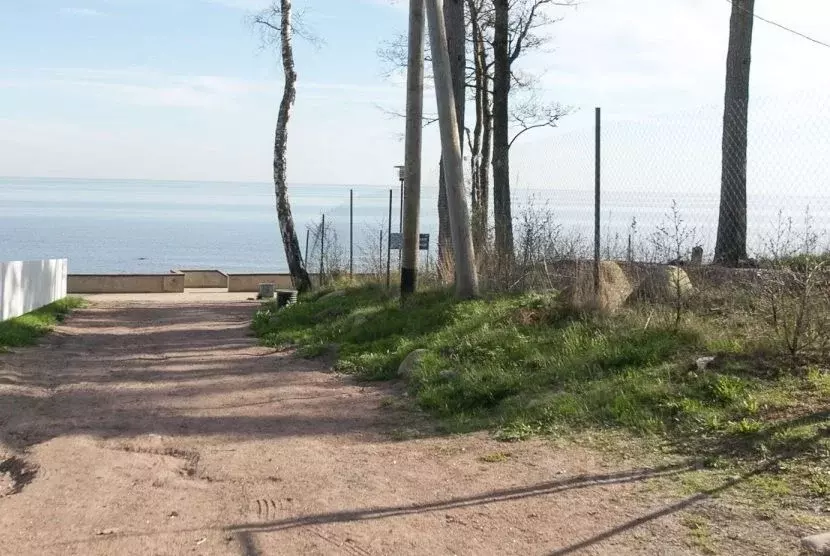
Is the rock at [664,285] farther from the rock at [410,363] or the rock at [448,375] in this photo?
the rock at [410,363]

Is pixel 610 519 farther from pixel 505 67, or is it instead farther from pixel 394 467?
pixel 505 67

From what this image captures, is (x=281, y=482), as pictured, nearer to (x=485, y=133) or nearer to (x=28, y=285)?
(x=28, y=285)

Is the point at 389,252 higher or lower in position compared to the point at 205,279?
higher

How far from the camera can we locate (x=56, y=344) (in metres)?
15.7

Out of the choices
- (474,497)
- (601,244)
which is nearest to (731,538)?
(474,497)

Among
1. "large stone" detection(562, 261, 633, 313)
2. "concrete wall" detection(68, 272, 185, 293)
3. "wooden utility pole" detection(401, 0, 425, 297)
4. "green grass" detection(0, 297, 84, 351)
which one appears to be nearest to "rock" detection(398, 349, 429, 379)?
"large stone" detection(562, 261, 633, 313)

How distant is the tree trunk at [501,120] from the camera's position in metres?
19.4

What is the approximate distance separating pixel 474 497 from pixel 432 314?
7.46 m

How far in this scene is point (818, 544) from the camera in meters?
4.62

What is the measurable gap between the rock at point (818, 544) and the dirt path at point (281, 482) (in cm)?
57

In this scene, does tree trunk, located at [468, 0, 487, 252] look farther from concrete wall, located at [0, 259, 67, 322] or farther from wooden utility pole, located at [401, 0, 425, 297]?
concrete wall, located at [0, 259, 67, 322]

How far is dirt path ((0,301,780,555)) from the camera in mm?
5250

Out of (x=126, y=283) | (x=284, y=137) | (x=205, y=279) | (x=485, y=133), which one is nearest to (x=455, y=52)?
(x=284, y=137)

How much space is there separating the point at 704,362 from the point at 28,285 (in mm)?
16759
